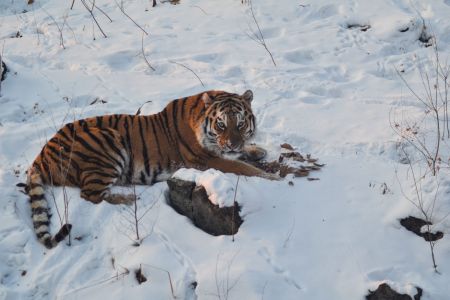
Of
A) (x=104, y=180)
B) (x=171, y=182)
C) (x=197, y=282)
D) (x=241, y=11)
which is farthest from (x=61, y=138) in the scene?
(x=241, y=11)

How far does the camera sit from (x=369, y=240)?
4383 mm

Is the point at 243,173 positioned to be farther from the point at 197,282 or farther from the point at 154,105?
the point at 154,105

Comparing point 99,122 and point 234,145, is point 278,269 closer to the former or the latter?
point 234,145

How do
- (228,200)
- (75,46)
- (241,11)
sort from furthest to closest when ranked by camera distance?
(241,11)
(75,46)
(228,200)

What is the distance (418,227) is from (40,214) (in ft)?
11.0

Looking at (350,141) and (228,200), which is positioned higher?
(228,200)

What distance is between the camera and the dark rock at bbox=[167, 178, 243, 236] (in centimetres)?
455

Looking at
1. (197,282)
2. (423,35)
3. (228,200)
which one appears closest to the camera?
(197,282)

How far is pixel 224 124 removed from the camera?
5680 mm

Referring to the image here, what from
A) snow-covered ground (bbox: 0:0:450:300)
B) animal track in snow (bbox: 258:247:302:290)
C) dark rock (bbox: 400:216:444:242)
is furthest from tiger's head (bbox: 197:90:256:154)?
dark rock (bbox: 400:216:444:242)

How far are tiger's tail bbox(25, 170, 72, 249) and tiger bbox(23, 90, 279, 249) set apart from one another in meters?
0.03

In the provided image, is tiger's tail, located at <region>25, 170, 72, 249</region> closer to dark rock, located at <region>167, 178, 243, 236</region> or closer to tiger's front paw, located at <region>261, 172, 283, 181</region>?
dark rock, located at <region>167, 178, 243, 236</region>

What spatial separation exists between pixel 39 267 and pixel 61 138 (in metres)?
1.58

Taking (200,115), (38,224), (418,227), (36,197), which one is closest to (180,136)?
(200,115)
